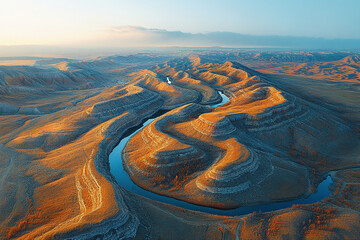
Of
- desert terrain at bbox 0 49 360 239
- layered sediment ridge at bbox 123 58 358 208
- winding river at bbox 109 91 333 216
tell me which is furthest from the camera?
layered sediment ridge at bbox 123 58 358 208

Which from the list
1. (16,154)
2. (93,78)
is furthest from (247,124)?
(93,78)

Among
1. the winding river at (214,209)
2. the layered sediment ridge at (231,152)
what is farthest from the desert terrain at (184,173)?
the winding river at (214,209)

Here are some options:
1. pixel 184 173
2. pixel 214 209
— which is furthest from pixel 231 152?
pixel 214 209

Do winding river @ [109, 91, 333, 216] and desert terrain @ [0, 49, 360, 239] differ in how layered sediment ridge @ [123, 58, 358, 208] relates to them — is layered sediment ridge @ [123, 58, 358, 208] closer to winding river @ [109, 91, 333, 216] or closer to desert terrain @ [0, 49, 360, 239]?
desert terrain @ [0, 49, 360, 239]

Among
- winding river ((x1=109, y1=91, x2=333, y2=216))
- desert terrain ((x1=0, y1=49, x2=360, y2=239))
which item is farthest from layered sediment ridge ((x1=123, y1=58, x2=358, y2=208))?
winding river ((x1=109, y1=91, x2=333, y2=216))

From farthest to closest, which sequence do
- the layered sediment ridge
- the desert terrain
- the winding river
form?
the layered sediment ridge → the winding river → the desert terrain

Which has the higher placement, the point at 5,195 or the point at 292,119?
the point at 292,119

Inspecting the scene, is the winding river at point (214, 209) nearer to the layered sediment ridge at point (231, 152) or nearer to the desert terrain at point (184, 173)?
the desert terrain at point (184, 173)

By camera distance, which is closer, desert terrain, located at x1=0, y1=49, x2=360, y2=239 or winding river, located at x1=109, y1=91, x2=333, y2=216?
desert terrain, located at x1=0, y1=49, x2=360, y2=239

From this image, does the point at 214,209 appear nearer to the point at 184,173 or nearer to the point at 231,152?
the point at 184,173

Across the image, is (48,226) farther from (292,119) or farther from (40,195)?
(292,119)

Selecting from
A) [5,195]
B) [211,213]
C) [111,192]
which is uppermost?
[111,192]
